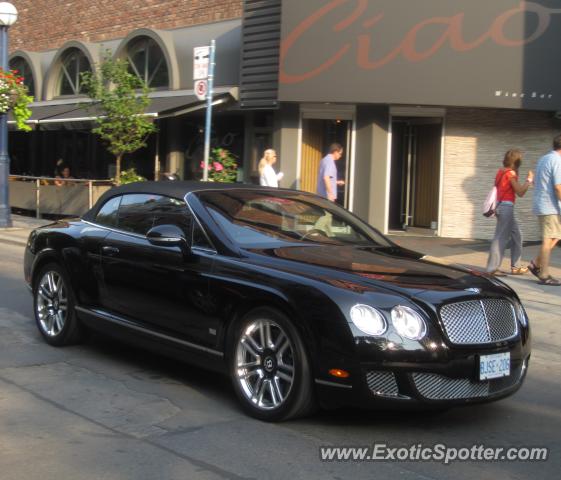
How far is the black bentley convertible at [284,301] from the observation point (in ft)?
15.2

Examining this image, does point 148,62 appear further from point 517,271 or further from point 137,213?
point 137,213

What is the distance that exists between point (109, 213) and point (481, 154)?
10633 millimetres

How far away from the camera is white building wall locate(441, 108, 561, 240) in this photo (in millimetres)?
15664

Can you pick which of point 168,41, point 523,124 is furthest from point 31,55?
point 523,124

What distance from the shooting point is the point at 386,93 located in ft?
49.1

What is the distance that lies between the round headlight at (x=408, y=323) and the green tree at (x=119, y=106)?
12550 mm

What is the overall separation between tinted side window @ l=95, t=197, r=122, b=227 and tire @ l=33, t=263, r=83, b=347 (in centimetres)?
56

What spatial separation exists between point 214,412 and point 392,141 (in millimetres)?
11948

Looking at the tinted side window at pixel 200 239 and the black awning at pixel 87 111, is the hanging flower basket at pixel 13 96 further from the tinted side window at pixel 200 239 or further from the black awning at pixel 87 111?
the tinted side window at pixel 200 239

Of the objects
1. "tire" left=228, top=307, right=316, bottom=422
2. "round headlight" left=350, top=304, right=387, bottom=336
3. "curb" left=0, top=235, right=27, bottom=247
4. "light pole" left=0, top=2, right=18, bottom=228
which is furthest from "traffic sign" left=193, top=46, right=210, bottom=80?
"round headlight" left=350, top=304, right=387, bottom=336

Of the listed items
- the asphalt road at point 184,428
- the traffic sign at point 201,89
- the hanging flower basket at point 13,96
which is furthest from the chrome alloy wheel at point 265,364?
the hanging flower basket at point 13,96

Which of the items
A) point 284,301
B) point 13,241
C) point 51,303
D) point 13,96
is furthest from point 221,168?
point 284,301

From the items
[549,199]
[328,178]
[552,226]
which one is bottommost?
[552,226]

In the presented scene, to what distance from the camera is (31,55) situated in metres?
25.1
